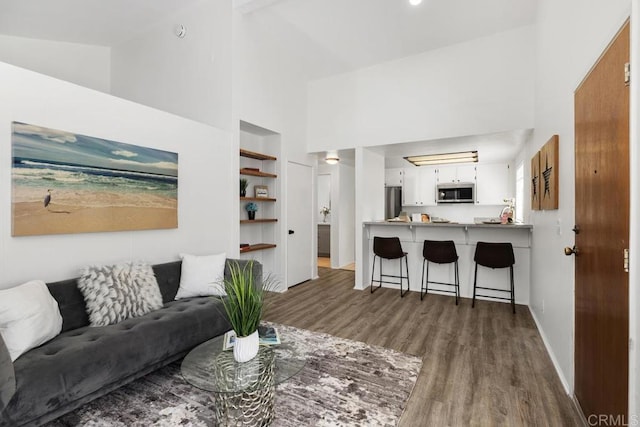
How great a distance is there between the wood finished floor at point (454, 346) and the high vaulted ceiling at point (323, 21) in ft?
11.8

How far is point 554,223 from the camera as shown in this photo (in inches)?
100

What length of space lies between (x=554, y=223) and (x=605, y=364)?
1.36 metres

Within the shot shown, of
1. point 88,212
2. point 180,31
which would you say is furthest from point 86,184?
point 180,31

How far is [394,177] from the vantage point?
715cm

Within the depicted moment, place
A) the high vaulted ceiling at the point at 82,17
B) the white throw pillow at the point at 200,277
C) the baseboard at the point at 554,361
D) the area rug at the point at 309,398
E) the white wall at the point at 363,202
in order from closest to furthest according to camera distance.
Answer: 1. the area rug at the point at 309,398
2. the baseboard at the point at 554,361
3. the white throw pillow at the point at 200,277
4. the high vaulted ceiling at the point at 82,17
5. the white wall at the point at 363,202

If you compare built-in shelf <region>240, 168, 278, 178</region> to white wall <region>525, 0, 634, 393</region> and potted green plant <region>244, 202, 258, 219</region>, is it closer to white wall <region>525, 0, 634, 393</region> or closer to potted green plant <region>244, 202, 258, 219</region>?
potted green plant <region>244, 202, 258, 219</region>

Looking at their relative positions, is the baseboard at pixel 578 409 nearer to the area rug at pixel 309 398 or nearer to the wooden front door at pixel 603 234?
the wooden front door at pixel 603 234

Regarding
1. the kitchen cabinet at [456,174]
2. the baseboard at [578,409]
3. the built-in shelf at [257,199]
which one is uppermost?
the kitchen cabinet at [456,174]

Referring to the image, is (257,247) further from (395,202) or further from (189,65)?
(395,202)

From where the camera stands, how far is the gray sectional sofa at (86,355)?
1.53 metres

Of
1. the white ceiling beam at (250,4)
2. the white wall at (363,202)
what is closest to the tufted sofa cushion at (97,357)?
the white wall at (363,202)

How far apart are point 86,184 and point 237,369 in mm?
2065

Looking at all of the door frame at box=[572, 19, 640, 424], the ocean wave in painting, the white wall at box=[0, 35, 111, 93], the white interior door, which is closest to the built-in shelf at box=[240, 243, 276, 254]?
the white interior door

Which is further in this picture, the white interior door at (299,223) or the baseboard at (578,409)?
the white interior door at (299,223)
